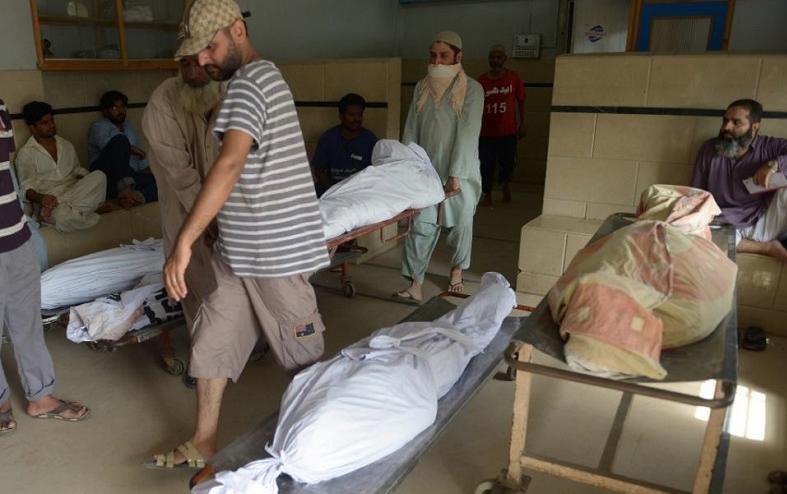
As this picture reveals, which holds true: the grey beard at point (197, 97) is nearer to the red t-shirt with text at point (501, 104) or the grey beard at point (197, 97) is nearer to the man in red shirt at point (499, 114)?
the man in red shirt at point (499, 114)

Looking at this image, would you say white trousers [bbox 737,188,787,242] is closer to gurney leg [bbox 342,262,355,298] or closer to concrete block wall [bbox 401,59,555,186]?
gurney leg [bbox 342,262,355,298]

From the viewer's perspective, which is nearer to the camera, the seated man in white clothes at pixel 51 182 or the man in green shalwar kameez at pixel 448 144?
the man in green shalwar kameez at pixel 448 144

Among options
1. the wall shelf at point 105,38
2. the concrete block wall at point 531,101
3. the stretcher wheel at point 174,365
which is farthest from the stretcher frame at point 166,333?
the concrete block wall at point 531,101

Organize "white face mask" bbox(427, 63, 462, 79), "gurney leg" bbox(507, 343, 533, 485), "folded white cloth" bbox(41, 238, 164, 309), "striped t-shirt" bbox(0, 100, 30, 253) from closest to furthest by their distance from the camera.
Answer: "gurney leg" bbox(507, 343, 533, 485) < "striped t-shirt" bbox(0, 100, 30, 253) < "folded white cloth" bbox(41, 238, 164, 309) < "white face mask" bbox(427, 63, 462, 79)

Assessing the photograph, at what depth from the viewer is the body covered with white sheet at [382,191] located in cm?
271

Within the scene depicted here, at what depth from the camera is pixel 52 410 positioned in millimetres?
2525

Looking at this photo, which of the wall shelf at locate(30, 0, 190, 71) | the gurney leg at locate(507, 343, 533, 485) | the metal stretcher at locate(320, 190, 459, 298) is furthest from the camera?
the wall shelf at locate(30, 0, 190, 71)

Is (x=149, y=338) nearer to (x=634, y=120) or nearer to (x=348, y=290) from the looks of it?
(x=348, y=290)

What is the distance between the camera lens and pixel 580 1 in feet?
21.2

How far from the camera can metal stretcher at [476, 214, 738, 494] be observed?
1.64 metres

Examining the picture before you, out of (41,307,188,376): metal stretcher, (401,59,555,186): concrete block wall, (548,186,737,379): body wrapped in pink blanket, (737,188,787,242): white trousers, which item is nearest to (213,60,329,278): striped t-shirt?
(548,186,737,379): body wrapped in pink blanket

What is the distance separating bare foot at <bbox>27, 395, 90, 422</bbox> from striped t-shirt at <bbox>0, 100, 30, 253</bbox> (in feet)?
2.25

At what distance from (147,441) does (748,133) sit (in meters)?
3.21

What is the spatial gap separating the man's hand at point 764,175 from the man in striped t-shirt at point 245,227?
249 cm
